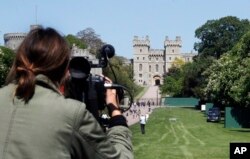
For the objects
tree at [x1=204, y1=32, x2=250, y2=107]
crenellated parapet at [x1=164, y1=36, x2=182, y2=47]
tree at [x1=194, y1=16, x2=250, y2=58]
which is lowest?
tree at [x1=204, y1=32, x2=250, y2=107]

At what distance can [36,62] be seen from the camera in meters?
3.16

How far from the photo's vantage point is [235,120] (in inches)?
1989

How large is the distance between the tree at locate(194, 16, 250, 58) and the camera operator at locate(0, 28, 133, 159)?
90.5m

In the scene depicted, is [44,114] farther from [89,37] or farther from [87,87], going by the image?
[89,37]

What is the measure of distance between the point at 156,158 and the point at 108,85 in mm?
19100

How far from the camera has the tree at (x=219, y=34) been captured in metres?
93.4

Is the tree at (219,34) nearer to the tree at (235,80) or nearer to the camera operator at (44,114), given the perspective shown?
the tree at (235,80)

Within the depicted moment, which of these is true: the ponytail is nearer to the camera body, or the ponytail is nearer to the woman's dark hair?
the woman's dark hair

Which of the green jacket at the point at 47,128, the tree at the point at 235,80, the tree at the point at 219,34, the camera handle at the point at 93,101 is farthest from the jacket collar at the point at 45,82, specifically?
the tree at the point at 219,34

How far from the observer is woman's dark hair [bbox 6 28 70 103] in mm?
3074

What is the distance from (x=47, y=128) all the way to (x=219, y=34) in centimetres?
9351

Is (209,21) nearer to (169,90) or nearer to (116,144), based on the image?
(169,90)

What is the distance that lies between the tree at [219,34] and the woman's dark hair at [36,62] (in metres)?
90.5

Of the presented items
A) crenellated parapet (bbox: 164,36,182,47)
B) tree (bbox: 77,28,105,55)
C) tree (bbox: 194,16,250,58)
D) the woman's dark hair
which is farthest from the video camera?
crenellated parapet (bbox: 164,36,182,47)
